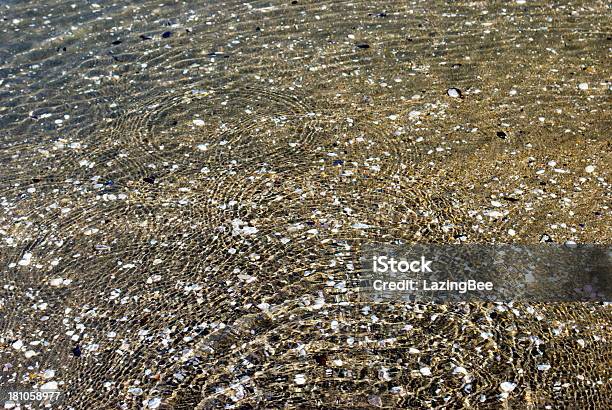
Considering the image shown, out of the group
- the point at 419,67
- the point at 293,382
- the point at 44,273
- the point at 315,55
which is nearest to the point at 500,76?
the point at 419,67

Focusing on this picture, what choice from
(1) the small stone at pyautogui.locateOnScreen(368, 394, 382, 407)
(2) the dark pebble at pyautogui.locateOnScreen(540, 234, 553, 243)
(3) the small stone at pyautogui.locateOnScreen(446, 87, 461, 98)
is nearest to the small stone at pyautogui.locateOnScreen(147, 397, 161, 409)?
(1) the small stone at pyautogui.locateOnScreen(368, 394, 382, 407)

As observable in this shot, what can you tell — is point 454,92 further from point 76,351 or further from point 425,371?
point 76,351

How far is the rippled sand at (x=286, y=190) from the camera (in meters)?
3.61

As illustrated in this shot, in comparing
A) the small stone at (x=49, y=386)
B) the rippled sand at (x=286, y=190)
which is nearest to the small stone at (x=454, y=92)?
the rippled sand at (x=286, y=190)

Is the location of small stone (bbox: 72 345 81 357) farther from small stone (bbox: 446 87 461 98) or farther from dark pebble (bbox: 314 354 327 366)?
small stone (bbox: 446 87 461 98)

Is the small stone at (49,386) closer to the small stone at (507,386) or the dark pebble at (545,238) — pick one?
the small stone at (507,386)

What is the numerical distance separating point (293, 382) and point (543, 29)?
15.8 ft

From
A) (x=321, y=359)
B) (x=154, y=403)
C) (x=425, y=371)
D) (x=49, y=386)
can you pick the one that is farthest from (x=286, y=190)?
(x=49, y=386)

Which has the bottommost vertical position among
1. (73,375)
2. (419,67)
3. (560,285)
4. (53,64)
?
(560,285)

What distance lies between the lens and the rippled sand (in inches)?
142

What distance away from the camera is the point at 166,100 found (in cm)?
577

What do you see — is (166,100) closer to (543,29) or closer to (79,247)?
(79,247)

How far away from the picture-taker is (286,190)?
189 inches

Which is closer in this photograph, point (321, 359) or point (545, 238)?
point (321, 359)
